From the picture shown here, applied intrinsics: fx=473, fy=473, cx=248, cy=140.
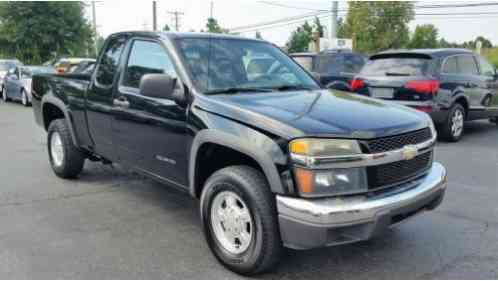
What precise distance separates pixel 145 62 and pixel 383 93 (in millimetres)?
5282

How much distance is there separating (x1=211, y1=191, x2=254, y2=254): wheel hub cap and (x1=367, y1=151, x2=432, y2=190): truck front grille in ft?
2.84

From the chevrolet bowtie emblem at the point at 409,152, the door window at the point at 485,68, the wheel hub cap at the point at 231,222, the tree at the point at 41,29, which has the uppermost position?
the tree at the point at 41,29

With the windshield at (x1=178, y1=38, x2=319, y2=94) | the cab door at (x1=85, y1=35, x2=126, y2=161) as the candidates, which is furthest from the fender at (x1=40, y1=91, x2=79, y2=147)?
the windshield at (x1=178, y1=38, x2=319, y2=94)

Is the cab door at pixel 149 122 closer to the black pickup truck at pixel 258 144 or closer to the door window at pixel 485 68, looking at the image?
the black pickup truck at pixel 258 144

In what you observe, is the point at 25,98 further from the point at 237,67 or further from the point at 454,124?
the point at 237,67

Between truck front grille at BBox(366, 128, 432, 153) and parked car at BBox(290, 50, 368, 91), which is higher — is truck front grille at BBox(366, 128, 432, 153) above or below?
below

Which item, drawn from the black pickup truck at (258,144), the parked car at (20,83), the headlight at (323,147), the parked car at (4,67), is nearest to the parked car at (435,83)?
the black pickup truck at (258,144)

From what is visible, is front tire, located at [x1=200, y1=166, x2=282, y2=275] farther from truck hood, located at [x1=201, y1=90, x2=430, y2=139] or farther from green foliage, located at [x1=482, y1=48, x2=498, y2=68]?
green foliage, located at [x1=482, y1=48, x2=498, y2=68]

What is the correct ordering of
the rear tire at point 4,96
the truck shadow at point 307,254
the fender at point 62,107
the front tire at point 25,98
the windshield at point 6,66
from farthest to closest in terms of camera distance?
1. the windshield at point 6,66
2. the rear tire at point 4,96
3. the front tire at point 25,98
4. the fender at point 62,107
5. the truck shadow at point 307,254

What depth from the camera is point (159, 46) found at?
166 inches

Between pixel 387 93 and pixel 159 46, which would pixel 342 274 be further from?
pixel 387 93

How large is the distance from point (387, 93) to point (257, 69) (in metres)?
4.76

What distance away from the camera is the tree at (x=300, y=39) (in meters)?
59.0

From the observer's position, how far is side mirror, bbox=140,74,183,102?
12.0 feet
